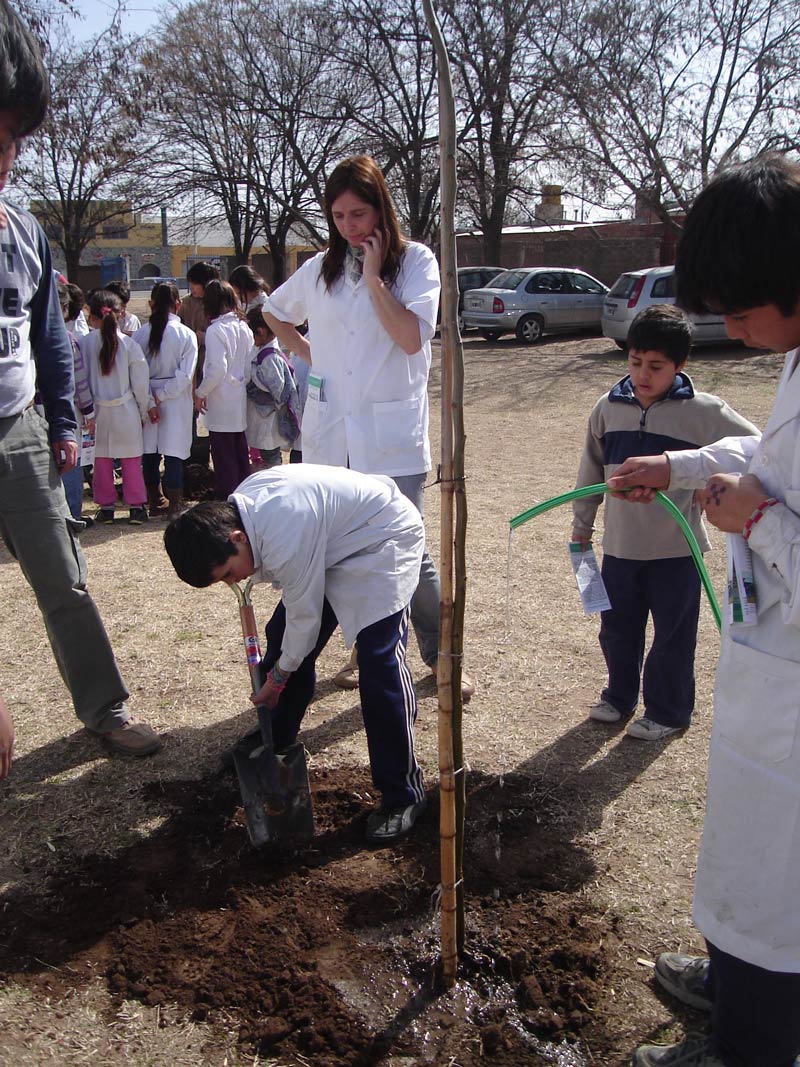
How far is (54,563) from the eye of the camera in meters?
2.95

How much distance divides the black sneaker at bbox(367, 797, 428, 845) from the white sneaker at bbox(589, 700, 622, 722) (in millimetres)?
932

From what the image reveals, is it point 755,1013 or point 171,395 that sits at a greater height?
point 171,395

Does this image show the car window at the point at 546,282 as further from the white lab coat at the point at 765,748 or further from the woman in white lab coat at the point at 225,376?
the white lab coat at the point at 765,748

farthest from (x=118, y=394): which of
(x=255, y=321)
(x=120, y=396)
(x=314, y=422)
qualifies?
(x=314, y=422)

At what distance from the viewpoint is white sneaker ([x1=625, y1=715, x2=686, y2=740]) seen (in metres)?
3.20

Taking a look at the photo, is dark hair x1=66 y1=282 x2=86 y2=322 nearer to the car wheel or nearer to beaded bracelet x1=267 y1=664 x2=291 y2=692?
beaded bracelet x1=267 y1=664 x2=291 y2=692

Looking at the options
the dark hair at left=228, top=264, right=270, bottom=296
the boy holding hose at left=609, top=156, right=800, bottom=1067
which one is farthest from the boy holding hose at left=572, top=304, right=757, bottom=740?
the dark hair at left=228, top=264, right=270, bottom=296

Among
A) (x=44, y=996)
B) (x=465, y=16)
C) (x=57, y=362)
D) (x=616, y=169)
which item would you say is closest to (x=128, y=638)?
(x=57, y=362)

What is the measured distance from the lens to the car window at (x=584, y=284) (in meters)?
17.5

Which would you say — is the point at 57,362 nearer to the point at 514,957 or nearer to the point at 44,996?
the point at 44,996

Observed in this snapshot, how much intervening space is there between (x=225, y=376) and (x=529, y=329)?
1182cm

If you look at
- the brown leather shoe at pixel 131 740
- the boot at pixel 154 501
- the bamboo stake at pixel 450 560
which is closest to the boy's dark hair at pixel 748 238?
the bamboo stake at pixel 450 560

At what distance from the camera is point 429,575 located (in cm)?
329

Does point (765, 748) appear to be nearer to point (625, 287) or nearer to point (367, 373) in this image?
point (367, 373)
